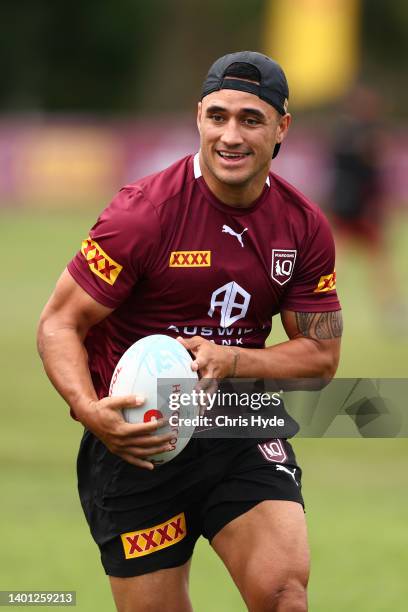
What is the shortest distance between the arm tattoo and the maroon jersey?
30 mm

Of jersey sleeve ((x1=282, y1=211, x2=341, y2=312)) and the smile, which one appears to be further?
jersey sleeve ((x1=282, y1=211, x2=341, y2=312))

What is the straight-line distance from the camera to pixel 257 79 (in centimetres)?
569

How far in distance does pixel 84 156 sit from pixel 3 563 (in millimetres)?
28500

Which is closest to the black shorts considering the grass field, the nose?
the nose

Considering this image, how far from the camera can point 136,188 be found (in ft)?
18.9

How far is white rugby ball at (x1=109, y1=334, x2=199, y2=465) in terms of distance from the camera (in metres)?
5.40

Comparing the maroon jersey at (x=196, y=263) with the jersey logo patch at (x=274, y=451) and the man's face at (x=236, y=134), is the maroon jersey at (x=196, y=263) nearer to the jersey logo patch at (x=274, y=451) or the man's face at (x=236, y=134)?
the man's face at (x=236, y=134)

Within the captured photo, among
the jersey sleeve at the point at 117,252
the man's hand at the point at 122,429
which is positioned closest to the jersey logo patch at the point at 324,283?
the jersey sleeve at the point at 117,252

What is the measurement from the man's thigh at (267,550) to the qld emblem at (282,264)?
94 centimetres

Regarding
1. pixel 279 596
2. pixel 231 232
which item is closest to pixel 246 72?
pixel 231 232

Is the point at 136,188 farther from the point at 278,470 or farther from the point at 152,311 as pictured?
the point at 278,470

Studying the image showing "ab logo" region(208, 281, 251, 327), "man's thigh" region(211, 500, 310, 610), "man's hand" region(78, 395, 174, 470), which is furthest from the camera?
"ab logo" region(208, 281, 251, 327)

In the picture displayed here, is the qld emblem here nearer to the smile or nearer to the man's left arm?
the man's left arm

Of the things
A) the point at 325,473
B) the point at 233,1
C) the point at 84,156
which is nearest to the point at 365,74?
the point at 233,1
